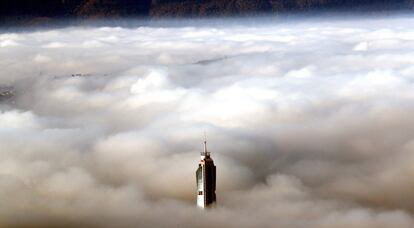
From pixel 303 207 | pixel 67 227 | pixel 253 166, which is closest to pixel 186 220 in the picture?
pixel 67 227

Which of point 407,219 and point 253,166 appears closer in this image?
point 407,219

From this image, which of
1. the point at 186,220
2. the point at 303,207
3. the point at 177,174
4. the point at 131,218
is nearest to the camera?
the point at 186,220

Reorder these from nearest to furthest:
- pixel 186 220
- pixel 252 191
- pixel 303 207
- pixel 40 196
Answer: pixel 186 220, pixel 303 207, pixel 40 196, pixel 252 191

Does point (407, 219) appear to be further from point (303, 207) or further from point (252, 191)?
point (252, 191)

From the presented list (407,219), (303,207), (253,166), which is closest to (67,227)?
(303,207)

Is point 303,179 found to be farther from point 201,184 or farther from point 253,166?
point 201,184

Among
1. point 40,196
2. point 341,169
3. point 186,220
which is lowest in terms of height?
point 186,220

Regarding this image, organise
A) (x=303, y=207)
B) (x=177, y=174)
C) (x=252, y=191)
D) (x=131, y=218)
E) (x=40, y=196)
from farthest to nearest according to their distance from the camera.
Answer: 1. (x=177, y=174)
2. (x=252, y=191)
3. (x=40, y=196)
4. (x=303, y=207)
5. (x=131, y=218)

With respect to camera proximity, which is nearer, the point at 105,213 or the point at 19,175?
the point at 105,213

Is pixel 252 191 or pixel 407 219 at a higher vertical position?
pixel 252 191
